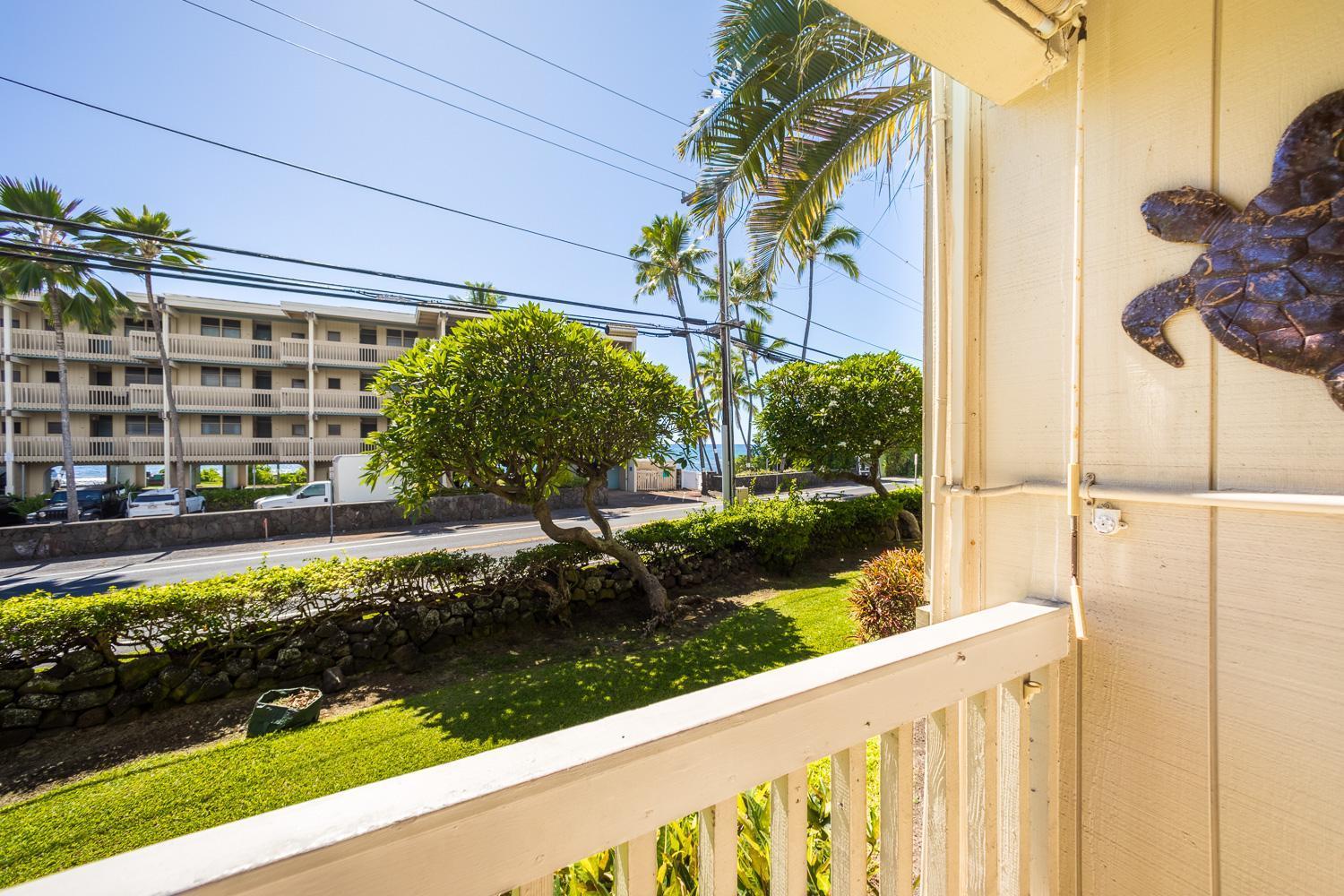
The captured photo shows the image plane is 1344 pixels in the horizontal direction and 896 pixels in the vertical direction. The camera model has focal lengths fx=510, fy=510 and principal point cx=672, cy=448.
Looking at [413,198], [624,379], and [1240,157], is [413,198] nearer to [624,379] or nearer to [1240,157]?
[624,379]

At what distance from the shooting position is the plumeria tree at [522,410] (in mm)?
4828

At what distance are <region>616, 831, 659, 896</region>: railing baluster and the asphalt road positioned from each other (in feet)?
20.4

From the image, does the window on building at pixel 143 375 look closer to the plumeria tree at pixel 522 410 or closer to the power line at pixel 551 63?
the plumeria tree at pixel 522 410

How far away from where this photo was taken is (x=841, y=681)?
0.80m

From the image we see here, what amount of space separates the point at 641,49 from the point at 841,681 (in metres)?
7.38

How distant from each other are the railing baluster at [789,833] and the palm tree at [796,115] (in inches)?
175

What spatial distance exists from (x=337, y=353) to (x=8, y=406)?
951cm

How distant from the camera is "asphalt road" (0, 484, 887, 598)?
805cm

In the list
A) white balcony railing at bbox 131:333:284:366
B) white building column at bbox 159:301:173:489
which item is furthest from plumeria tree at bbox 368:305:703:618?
white balcony railing at bbox 131:333:284:366

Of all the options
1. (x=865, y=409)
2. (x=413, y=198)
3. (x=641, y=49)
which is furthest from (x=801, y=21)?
(x=865, y=409)

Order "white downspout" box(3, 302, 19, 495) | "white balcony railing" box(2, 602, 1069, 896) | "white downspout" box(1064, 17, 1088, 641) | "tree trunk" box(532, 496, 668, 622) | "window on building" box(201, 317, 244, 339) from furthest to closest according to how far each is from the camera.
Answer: "window on building" box(201, 317, 244, 339), "white downspout" box(3, 302, 19, 495), "tree trunk" box(532, 496, 668, 622), "white downspout" box(1064, 17, 1088, 641), "white balcony railing" box(2, 602, 1069, 896)

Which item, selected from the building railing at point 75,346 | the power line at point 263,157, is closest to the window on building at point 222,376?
the building railing at point 75,346

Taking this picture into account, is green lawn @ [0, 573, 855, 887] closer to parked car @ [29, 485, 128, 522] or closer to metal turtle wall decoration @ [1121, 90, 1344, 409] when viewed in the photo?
metal turtle wall decoration @ [1121, 90, 1344, 409]

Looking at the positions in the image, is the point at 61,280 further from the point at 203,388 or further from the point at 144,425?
the point at 144,425
